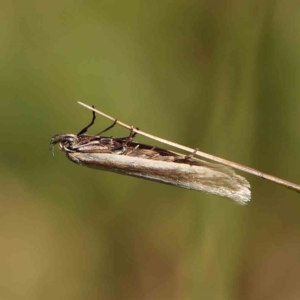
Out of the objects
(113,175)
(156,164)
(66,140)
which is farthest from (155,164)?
(113,175)

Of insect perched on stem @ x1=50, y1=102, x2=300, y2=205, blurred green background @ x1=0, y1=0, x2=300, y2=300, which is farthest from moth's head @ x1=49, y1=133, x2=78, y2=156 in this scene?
blurred green background @ x1=0, y1=0, x2=300, y2=300

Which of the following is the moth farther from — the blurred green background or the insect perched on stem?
the blurred green background

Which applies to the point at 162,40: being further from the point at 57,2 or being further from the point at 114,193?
the point at 114,193

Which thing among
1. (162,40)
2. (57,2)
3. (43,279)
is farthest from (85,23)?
(43,279)

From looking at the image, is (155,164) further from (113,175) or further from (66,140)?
(113,175)

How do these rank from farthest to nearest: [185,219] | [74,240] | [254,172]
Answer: [74,240]
[185,219]
[254,172]

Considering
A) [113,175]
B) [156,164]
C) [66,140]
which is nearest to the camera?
[156,164]
